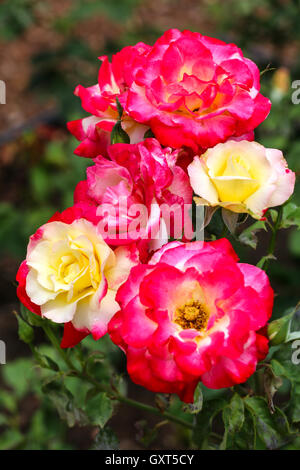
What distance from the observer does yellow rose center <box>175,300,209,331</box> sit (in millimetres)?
575

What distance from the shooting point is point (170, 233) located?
2.04 feet

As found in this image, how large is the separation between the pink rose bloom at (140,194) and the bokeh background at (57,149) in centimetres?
82

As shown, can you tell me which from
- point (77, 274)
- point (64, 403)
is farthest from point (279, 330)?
point (64, 403)

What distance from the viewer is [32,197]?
230cm

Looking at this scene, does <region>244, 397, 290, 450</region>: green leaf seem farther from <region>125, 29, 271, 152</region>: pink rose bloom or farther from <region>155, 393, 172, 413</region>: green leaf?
<region>125, 29, 271, 152</region>: pink rose bloom

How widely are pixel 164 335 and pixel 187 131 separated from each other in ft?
0.69

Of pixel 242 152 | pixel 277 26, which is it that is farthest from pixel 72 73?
pixel 242 152

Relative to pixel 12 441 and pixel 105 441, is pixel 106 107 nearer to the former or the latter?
pixel 105 441

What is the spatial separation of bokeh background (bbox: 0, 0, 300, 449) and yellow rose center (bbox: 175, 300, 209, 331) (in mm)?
842

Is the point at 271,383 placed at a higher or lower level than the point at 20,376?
higher

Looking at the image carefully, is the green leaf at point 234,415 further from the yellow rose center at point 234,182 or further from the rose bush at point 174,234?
the yellow rose center at point 234,182

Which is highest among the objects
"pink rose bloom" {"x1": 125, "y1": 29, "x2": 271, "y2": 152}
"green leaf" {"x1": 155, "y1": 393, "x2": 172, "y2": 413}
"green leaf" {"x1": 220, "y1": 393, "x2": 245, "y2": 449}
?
"pink rose bloom" {"x1": 125, "y1": 29, "x2": 271, "y2": 152}

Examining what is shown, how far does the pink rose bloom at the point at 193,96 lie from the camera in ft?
2.00

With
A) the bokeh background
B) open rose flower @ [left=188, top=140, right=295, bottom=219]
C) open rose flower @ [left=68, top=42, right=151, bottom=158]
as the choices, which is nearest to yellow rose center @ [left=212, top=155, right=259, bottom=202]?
open rose flower @ [left=188, top=140, right=295, bottom=219]
